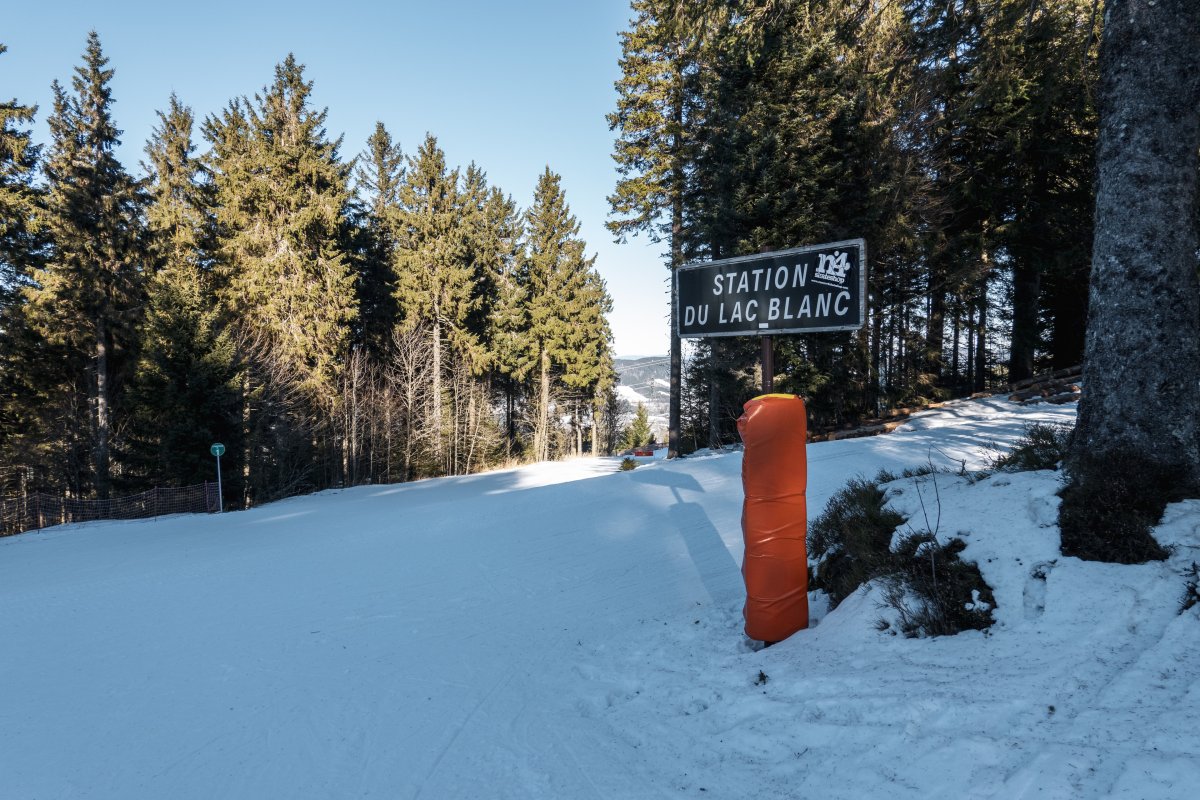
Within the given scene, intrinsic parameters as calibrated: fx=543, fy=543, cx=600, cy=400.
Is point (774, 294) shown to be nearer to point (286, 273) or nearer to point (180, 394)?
point (180, 394)

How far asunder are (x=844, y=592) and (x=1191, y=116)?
370cm

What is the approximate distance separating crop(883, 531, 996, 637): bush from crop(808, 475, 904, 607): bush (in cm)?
27

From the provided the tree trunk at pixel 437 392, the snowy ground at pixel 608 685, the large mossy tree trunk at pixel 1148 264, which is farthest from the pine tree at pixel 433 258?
the large mossy tree trunk at pixel 1148 264

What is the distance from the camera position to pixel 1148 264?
3.34 m

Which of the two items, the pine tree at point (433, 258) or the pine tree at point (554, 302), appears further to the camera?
the pine tree at point (554, 302)

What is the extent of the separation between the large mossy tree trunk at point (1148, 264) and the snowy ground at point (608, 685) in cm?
48

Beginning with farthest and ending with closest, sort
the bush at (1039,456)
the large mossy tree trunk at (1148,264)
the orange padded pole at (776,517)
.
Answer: the bush at (1039,456) → the orange padded pole at (776,517) → the large mossy tree trunk at (1148,264)

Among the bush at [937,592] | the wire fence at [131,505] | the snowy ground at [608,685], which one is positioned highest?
the bush at [937,592]

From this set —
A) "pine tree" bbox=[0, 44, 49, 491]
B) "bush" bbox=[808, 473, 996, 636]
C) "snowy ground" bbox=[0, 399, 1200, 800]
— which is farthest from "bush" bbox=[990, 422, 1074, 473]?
"pine tree" bbox=[0, 44, 49, 491]

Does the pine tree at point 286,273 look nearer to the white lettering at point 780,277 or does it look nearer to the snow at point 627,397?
the white lettering at point 780,277

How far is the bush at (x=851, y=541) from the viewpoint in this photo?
3922 mm

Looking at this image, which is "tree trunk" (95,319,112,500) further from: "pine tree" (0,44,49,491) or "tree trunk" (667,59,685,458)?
"tree trunk" (667,59,685,458)

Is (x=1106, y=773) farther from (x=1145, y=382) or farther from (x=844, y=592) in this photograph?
(x=1145, y=382)

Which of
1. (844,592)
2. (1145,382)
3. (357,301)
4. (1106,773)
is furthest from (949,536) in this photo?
(357,301)
